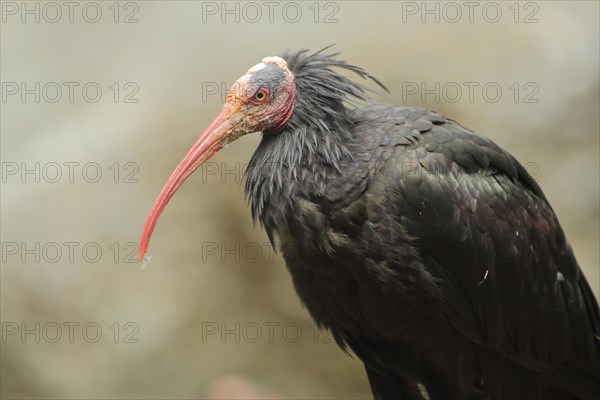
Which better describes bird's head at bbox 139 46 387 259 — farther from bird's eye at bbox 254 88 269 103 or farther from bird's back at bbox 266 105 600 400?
bird's back at bbox 266 105 600 400

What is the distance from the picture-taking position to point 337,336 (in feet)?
21.1

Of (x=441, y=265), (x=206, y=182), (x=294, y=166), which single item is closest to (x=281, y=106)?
(x=294, y=166)

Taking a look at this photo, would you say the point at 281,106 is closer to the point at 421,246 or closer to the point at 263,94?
the point at 263,94

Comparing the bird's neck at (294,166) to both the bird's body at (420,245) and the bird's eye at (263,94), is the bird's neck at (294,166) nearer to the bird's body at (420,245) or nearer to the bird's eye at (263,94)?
the bird's body at (420,245)

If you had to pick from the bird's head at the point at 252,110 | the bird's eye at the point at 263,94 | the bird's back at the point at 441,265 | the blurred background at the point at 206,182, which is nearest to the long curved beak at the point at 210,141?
the bird's head at the point at 252,110

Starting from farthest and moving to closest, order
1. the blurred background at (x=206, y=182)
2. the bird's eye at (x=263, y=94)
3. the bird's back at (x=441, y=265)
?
the blurred background at (x=206, y=182) < the bird's eye at (x=263, y=94) < the bird's back at (x=441, y=265)

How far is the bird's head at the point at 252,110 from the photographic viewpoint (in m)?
5.97

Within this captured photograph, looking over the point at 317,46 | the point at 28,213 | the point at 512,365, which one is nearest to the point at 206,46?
the point at 317,46

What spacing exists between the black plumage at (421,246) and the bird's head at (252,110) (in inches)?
3.1

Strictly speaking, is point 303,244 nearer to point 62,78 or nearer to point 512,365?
point 512,365

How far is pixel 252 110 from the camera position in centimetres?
601

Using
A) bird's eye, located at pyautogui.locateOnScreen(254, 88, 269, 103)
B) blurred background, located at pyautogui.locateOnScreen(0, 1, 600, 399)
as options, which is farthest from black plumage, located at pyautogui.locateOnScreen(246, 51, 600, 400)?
blurred background, located at pyautogui.locateOnScreen(0, 1, 600, 399)

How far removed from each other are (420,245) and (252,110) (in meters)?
1.36

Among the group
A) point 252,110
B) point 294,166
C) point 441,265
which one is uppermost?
point 252,110
